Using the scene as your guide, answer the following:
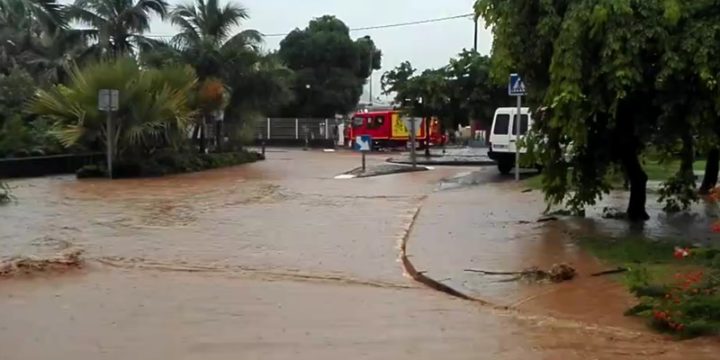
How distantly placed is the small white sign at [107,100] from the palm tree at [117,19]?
645 inches

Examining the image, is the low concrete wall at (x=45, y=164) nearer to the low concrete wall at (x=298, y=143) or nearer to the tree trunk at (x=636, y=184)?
the tree trunk at (x=636, y=184)

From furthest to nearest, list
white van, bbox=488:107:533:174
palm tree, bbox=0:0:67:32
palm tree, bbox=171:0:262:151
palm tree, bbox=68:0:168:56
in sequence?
palm tree, bbox=68:0:168:56 → palm tree, bbox=171:0:262:151 → white van, bbox=488:107:533:174 → palm tree, bbox=0:0:67:32

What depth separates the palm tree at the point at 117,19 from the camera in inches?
1645

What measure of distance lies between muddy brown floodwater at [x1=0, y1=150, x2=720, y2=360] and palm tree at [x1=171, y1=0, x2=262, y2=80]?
19.6 meters

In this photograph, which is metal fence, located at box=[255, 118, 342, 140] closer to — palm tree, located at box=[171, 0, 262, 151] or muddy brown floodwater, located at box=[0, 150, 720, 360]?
palm tree, located at box=[171, 0, 262, 151]

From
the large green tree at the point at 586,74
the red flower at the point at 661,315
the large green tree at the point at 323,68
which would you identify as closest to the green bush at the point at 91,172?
the large green tree at the point at 586,74

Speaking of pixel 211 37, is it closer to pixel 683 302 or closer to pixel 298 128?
pixel 298 128

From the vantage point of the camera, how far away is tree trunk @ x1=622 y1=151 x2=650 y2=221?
532 inches

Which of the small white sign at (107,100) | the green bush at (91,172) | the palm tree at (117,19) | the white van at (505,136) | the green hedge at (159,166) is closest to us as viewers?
the small white sign at (107,100)

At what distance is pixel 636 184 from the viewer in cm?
1407

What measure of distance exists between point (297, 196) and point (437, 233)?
8.08 metres

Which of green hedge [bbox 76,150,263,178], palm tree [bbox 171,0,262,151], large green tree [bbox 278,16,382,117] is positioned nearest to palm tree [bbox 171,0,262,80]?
palm tree [bbox 171,0,262,151]

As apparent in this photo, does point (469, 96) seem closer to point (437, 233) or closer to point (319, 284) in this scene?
point (437, 233)

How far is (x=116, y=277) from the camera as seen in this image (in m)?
10.5
